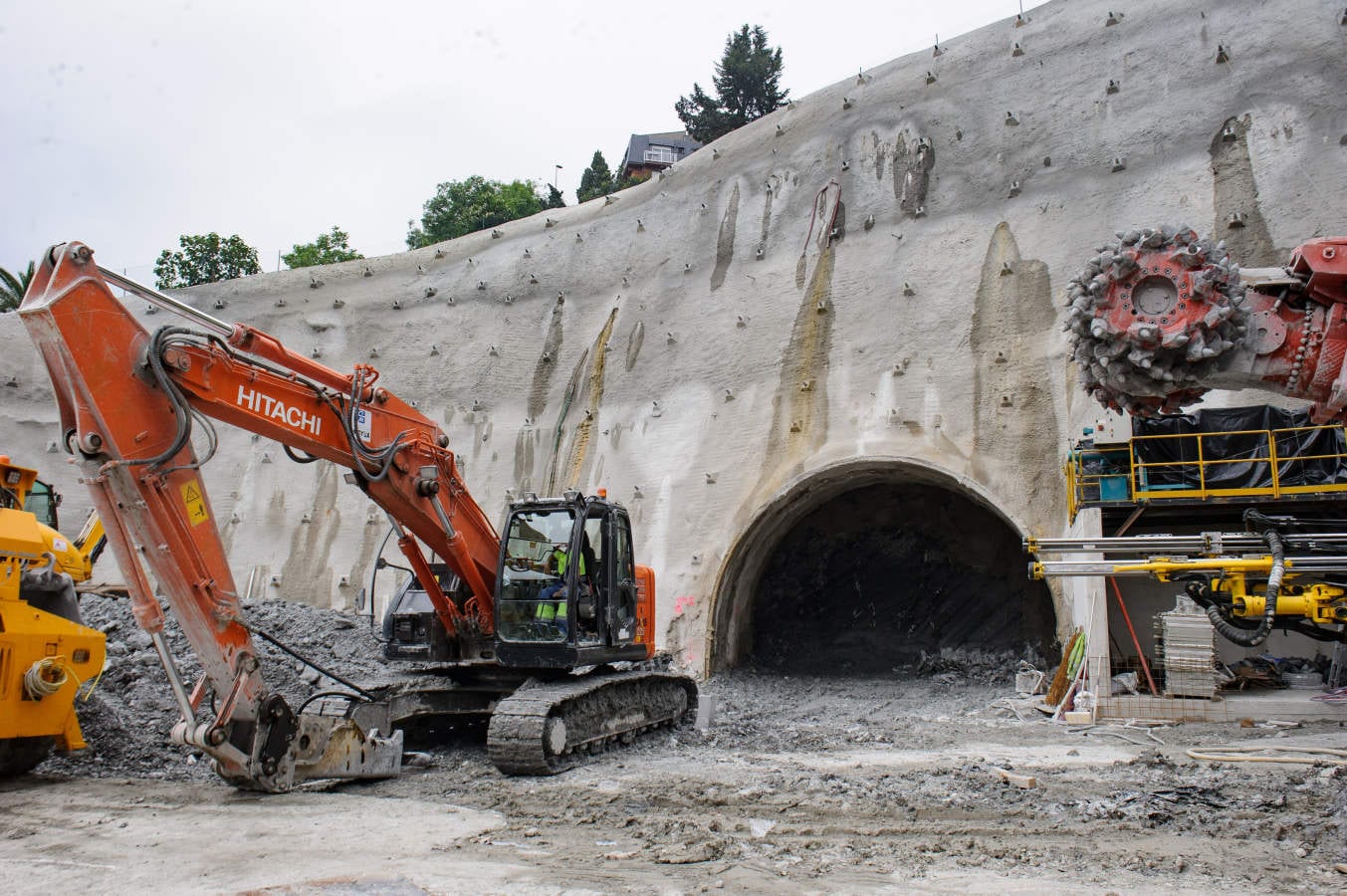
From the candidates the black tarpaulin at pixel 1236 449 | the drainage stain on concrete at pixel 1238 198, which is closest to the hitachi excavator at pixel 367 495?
the black tarpaulin at pixel 1236 449

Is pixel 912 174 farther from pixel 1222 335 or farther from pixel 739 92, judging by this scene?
pixel 739 92

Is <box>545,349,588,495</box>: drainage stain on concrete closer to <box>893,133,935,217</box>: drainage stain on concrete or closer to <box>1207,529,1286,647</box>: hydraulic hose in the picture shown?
<box>893,133,935,217</box>: drainage stain on concrete

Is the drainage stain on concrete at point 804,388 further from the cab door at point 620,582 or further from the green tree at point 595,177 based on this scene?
the green tree at point 595,177

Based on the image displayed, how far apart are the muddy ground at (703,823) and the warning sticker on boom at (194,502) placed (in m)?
2.17

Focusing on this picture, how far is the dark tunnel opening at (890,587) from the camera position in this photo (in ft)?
64.1

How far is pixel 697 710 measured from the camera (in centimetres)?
1213

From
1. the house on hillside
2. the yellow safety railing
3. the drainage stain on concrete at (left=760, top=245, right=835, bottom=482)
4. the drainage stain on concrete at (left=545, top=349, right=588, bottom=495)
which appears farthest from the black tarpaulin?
the house on hillside

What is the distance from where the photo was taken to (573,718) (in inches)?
369

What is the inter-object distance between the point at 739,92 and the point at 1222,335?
41.6 m

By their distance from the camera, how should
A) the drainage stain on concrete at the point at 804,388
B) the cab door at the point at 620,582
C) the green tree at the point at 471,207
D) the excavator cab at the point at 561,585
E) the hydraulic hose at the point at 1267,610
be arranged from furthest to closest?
the green tree at the point at 471,207 → the drainage stain on concrete at the point at 804,388 → the cab door at the point at 620,582 → the excavator cab at the point at 561,585 → the hydraulic hose at the point at 1267,610

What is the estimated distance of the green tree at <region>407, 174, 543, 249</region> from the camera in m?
43.1

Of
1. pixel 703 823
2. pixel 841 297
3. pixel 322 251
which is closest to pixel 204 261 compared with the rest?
pixel 322 251

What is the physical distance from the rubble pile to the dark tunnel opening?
817cm

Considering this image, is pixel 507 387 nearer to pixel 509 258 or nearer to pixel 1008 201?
pixel 509 258
